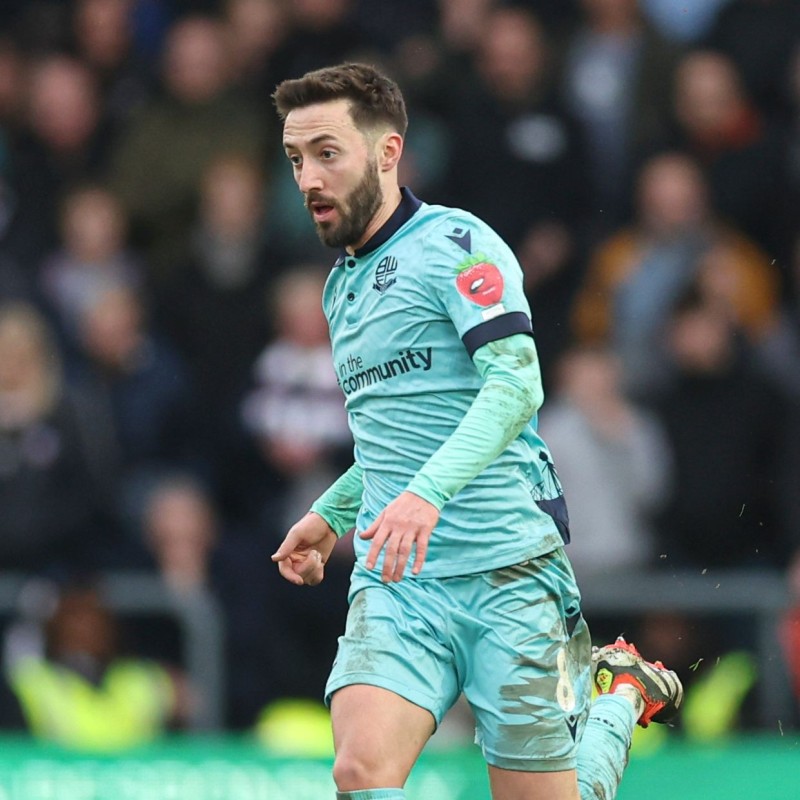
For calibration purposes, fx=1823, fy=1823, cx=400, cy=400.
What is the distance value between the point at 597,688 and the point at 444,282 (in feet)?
5.69

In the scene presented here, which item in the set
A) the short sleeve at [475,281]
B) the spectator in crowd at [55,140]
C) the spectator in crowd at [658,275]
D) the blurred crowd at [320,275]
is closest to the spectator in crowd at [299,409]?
the blurred crowd at [320,275]

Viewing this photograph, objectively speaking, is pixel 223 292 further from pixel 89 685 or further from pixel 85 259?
pixel 89 685

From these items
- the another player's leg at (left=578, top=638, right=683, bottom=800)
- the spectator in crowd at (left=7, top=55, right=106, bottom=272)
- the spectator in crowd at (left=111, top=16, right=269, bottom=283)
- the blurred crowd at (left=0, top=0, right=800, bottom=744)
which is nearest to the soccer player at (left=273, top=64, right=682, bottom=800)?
the another player's leg at (left=578, top=638, right=683, bottom=800)

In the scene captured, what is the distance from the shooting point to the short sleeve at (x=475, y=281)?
476 cm

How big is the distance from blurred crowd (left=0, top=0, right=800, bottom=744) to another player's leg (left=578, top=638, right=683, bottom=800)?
2.98m

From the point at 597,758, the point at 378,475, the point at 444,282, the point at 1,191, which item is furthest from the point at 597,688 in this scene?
the point at 1,191

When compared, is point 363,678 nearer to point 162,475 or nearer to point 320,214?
point 320,214

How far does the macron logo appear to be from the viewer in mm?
5000

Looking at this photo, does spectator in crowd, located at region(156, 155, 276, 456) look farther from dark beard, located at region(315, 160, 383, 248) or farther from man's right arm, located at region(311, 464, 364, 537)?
dark beard, located at region(315, 160, 383, 248)

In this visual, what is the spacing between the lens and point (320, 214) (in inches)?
A: 200

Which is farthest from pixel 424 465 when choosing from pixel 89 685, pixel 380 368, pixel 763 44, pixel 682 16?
pixel 682 16

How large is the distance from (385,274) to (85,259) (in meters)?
5.91

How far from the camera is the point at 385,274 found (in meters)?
5.06

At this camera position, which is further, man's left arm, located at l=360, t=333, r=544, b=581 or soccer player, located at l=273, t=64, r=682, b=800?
soccer player, located at l=273, t=64, r=682, b=800
